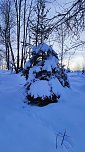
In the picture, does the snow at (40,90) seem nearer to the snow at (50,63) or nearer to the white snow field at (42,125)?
the white snow field at (42,125)

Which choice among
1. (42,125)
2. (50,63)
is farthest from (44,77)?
(42,125)

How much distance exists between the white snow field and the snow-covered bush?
223 mm

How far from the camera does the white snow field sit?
474 cm

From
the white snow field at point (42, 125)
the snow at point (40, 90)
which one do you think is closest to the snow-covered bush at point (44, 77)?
the snow at point (40, 90)

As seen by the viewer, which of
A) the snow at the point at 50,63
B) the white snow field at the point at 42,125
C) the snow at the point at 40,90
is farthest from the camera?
the snow at the point at 50,63

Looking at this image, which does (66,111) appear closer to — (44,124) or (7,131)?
(44,124)

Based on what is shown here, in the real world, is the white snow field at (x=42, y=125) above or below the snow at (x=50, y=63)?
below

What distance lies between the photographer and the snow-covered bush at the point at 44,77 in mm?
6316

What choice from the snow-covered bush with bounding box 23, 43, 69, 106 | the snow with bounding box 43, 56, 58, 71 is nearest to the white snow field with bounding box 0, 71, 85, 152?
the snow-covered bush with bounding box 23, 43, 69, 106

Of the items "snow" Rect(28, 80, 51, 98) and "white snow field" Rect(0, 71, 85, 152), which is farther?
"snow" Rect(28, 80, 51, 98)

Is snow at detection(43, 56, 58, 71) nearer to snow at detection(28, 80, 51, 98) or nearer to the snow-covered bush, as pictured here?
the snow-covered bush

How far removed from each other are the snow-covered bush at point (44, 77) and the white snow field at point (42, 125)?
0.73 ft

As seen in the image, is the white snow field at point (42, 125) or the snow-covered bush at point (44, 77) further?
the snow-covered bush at point (44, 77)

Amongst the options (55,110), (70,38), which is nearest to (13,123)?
(55,110)
